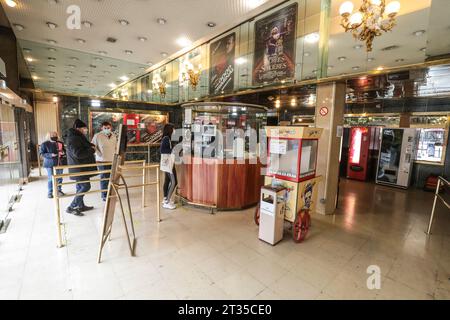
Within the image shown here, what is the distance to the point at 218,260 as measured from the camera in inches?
104

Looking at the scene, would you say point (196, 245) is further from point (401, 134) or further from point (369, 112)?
point (369, 112)

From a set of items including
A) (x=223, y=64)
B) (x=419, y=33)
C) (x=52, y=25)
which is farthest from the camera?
(x=223, y=64)

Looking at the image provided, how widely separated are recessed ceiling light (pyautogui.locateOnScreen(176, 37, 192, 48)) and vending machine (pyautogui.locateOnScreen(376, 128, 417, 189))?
6.70 metres

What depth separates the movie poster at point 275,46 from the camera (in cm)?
438

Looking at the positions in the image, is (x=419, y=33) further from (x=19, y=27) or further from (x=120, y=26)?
(x=19, y=27)

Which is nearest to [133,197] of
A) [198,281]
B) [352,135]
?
[198,281]

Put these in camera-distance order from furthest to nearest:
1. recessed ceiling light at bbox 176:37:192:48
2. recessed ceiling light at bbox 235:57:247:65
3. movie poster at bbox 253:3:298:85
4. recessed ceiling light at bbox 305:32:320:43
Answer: recessed ceiling light at bbox 235:57:247:65 < recessed ceiling light at bbox 176:37:192:48 < recessed ceiling light at bbox 305:32:320:43 < movie poster at bbox 253:3:298:85

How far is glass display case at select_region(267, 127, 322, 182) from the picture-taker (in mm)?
3062

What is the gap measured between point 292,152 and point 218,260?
1.87 meters

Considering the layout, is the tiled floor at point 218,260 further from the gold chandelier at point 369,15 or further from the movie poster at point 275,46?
the gold chandelier at point 369,15

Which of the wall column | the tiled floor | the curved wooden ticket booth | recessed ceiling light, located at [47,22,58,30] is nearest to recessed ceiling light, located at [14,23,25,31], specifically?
recessed ceiling light, located at [47,22,58,30]

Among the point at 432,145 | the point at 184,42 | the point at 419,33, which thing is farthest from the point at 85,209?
the point at 432,145

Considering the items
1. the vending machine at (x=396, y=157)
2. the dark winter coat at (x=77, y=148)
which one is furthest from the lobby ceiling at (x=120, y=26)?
the vending machine at (x=396, y=157)

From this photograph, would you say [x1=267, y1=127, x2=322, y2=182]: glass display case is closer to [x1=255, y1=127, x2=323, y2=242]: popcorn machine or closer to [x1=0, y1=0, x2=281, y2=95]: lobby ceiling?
[x1=255, y1=127, x2=323, y2=242]: popcorn machine
